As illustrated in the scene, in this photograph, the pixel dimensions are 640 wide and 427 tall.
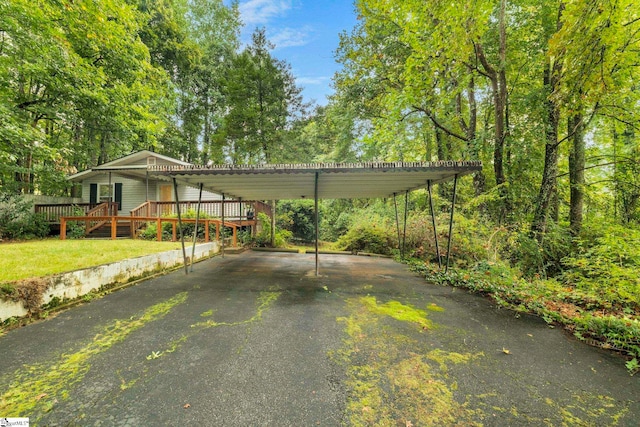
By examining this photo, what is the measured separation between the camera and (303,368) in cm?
234

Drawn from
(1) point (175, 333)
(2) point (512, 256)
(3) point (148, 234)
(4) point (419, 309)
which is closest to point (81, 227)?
(3) point (148, 234)

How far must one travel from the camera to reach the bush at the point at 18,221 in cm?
909

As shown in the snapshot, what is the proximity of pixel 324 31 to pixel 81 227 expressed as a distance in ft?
45.1

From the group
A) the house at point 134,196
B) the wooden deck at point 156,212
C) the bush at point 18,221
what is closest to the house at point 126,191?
the house at point 134,196

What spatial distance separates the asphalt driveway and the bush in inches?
361

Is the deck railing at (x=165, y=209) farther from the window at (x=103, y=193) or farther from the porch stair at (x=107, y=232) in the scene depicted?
the window at (x=103, y=193)

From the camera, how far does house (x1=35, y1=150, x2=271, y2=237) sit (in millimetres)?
11781

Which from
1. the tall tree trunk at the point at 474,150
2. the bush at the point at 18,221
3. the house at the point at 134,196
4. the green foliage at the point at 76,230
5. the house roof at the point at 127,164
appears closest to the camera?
the tall tree trunk at the point at 474,150

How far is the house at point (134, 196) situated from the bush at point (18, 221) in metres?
1.22

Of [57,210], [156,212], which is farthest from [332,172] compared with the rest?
[57,210]

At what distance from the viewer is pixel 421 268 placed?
271 inches

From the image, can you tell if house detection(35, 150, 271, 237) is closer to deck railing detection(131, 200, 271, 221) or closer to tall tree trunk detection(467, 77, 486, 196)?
deck railing detection(131, 200, 271, 221)

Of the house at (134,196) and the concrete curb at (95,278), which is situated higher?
the house at (134,196)

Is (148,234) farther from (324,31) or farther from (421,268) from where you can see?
(324,31)
